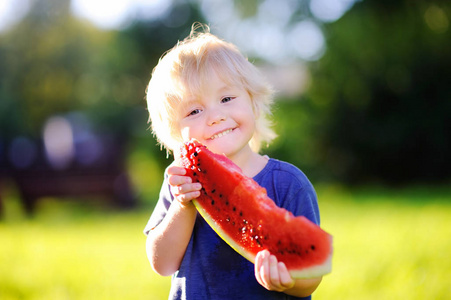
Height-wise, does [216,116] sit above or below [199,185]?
above

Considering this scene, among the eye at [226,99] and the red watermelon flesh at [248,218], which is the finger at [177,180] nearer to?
the red watermelon flesh at [248,218]

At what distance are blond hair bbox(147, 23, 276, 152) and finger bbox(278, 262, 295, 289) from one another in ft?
2.89

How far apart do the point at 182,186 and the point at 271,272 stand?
0.53 metres

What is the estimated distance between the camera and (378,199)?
1113cm

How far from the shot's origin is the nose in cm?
209

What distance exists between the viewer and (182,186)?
77.7 inches

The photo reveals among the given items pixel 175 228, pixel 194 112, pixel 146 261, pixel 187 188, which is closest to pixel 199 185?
pixel 187 188

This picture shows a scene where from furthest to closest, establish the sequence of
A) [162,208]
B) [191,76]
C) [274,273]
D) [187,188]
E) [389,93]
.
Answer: [389,93]
[162,208]
[191,76]
[187,188]
[274,273]

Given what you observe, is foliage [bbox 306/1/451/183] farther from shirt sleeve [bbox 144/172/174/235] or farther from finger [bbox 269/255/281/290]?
finger [bbox 269/255/281/290]

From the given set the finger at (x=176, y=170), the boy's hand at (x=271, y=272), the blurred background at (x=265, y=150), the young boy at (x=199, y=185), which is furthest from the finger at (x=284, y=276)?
the blurred background at (x=265, y=150)

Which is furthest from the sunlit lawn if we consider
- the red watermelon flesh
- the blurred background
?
the red watermelon flesh

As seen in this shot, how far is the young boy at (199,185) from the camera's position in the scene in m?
2.09

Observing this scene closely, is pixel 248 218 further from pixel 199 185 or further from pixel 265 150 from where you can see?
pixel 265 150

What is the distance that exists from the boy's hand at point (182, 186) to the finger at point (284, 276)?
0.47 metres
